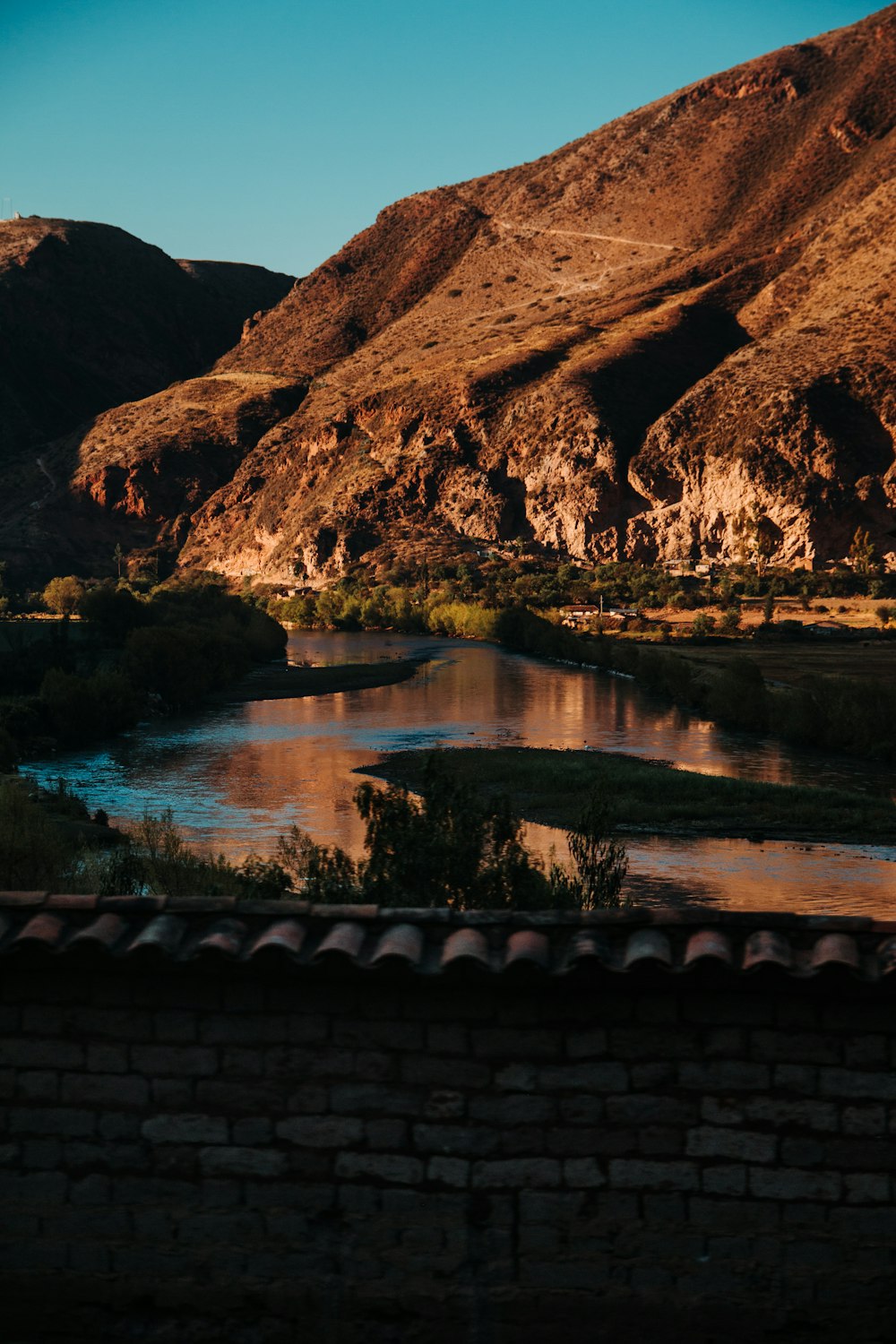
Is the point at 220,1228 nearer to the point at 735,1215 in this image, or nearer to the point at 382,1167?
the point at 382,1167

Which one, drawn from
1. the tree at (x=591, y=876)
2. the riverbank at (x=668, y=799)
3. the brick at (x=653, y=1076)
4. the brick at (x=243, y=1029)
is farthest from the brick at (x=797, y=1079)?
the riverbank at (x=668, y=799)

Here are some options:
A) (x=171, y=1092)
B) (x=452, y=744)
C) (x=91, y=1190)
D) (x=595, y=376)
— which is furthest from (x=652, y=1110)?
(x=595, y=376)

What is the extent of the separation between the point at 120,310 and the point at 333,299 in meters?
43.8

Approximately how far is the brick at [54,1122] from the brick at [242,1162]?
522 mm

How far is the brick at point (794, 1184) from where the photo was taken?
535 centimetres

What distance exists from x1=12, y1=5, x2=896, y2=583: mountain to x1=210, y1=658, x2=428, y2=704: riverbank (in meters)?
51.8

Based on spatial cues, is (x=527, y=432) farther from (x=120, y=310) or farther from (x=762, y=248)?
(x=120, y=310)

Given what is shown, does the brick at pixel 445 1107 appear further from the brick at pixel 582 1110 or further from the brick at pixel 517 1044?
the brick at pixel 582 1110

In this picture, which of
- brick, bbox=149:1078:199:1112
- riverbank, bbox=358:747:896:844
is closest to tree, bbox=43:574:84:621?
riverbank, bbox=358:747:896:844

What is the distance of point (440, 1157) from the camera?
551 centimetres

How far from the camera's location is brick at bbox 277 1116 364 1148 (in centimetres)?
555

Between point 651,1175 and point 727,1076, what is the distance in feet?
1.68

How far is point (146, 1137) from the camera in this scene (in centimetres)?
564

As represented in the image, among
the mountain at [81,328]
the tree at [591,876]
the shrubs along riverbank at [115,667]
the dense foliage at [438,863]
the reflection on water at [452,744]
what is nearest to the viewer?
the dense foliage at [438,863]
